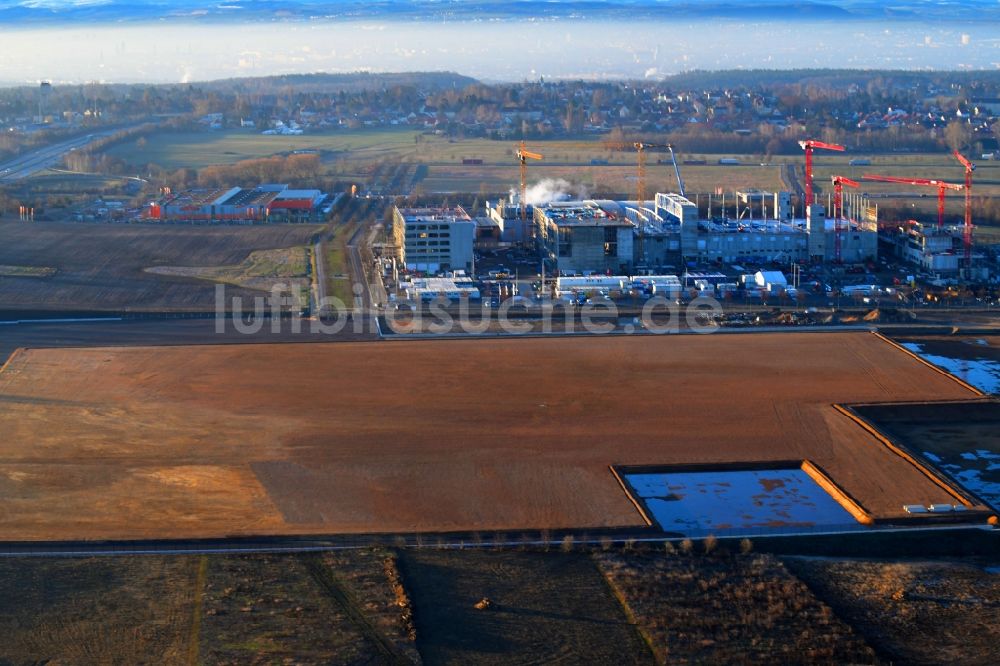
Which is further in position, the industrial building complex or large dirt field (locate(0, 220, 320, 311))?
the industrial building complex

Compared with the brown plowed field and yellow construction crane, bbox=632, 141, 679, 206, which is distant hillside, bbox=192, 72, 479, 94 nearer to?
yellow construction crane, bbox=632, 141, 679, 206

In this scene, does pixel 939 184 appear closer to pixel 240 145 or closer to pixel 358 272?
pixel 358 272

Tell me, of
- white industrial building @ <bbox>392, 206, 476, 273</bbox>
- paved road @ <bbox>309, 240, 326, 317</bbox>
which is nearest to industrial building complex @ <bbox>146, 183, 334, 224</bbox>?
paved road @ <bbox>309, 240, 326, 317</bbox>

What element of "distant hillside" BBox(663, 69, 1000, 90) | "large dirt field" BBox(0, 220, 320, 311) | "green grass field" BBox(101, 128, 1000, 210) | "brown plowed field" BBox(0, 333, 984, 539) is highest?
"distant hillside" BBox(663, 69, 1000, 90)

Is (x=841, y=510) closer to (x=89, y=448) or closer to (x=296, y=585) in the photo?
(x=296, y=585)

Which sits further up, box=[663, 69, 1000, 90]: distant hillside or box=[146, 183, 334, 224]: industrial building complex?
box=[663, 69, 1000, 90]: distant hillside

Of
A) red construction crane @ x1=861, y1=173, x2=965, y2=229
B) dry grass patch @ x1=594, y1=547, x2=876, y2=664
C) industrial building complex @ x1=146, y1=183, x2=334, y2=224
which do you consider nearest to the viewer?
dry grass patch @ x1=594, y1=547, x2=876, y2=664

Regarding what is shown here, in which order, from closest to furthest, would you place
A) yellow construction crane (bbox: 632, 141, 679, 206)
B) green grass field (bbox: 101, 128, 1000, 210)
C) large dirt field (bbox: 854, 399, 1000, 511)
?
1. large dirt field (bbox: 854, 399, 1000, 511)
2. yellow construction crane (bbox: 632, 141, 679, 206)
3. green grass field (bbox: 101, 128, 1000, 210)
